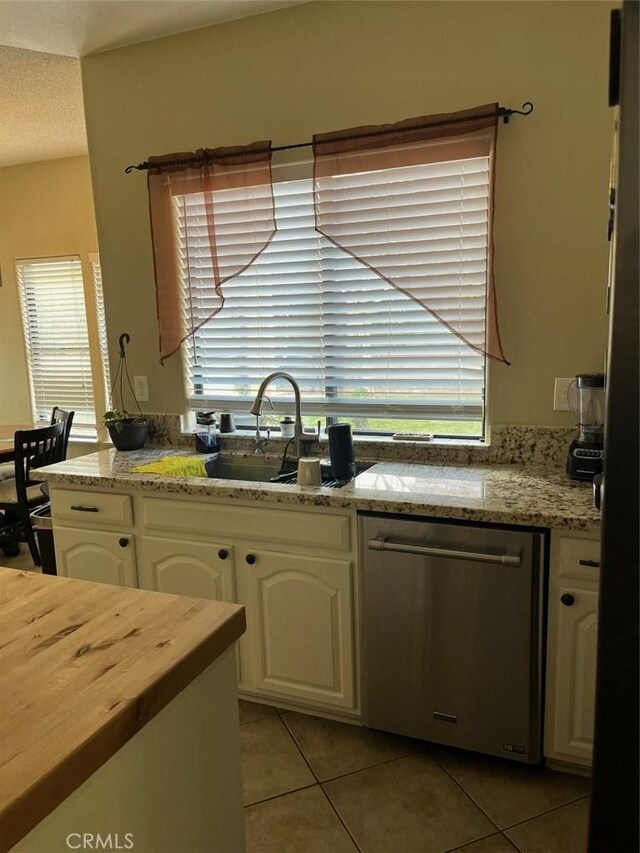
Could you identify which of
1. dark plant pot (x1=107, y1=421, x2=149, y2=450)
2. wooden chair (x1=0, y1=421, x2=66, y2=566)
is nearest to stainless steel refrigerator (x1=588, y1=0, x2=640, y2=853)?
dark plant pot (x1=107, y1=421, x2=149, y2=450)

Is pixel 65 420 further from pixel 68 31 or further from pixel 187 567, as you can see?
pixel 68 31

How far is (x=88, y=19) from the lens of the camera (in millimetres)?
2457

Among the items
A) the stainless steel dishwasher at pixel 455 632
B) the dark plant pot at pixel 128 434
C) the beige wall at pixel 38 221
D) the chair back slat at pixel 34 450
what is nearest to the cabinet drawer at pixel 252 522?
the stainless steel dishwasher at pixel 455 632

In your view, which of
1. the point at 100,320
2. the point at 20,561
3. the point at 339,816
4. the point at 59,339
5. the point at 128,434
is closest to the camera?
the point at 339,816

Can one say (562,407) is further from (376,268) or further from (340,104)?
(340,104)

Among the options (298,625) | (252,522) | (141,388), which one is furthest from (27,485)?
(298,625)

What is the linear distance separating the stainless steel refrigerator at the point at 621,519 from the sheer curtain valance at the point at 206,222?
2162 mm

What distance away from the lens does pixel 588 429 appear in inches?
83.8

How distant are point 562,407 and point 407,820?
1.45 m

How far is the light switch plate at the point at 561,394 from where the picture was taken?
88.8 inches

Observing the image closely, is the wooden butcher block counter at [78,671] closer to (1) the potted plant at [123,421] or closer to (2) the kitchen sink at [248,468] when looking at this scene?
(2) the kitchen sink at [248,468]

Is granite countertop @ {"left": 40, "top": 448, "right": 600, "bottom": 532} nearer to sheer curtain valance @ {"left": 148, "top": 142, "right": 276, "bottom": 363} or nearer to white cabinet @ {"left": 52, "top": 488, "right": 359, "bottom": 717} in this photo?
white cabinet @ {"left": 52, "top": 488, "right": 359, "bottom": 717}

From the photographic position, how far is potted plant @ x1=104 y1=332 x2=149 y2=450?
2826mm

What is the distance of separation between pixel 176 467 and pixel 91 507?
14.0 inches
